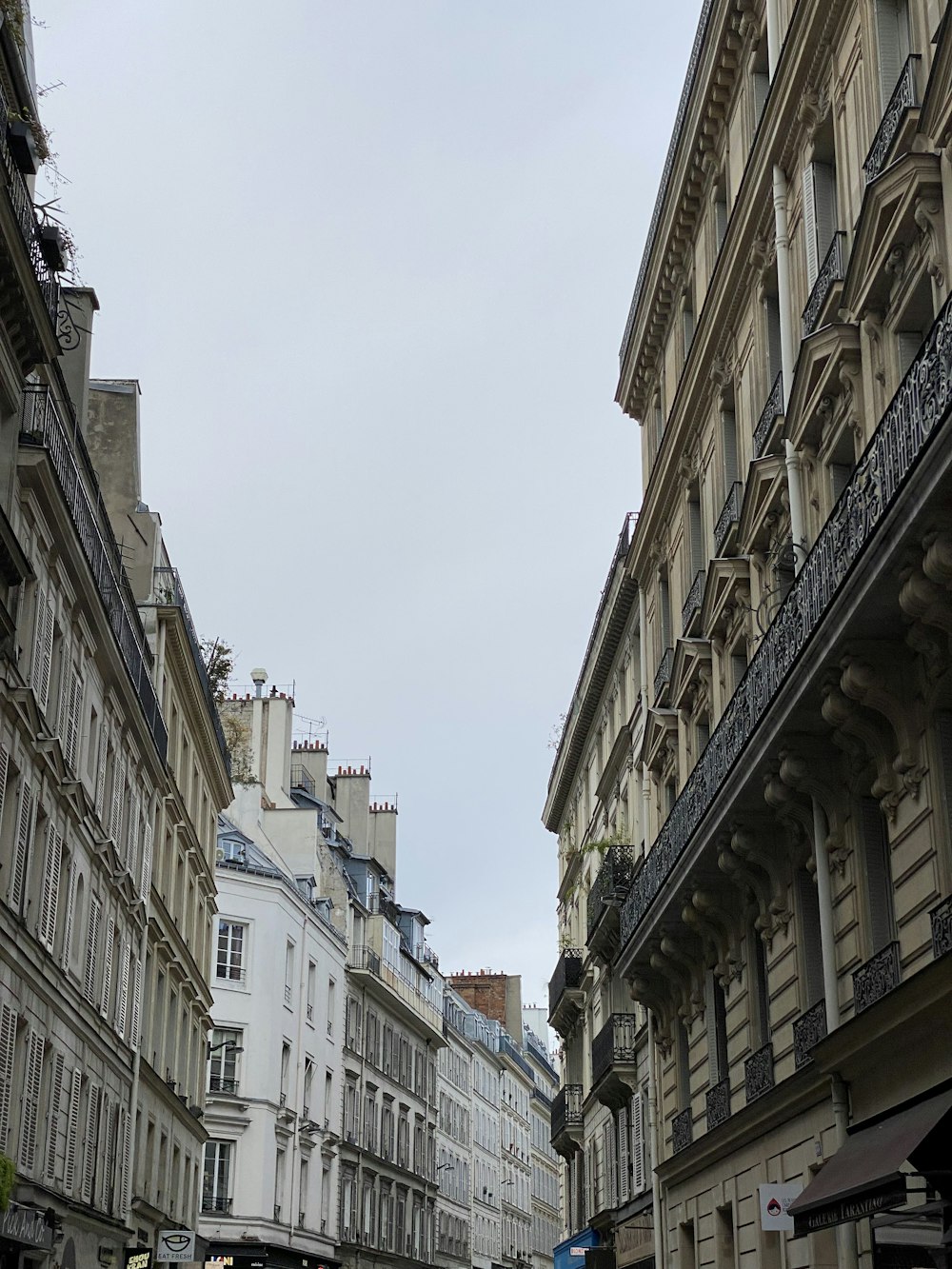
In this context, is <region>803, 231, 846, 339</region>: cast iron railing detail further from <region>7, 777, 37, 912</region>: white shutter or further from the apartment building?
<region>7, 777, 37, 912</region>: white shutter

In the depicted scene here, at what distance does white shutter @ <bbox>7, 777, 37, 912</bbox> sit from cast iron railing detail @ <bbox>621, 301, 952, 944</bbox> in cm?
833

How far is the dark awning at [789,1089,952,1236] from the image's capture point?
12953 mm

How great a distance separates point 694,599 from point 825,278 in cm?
851

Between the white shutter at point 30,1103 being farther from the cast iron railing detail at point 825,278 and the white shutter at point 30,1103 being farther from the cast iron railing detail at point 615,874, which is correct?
the cast iron railing detail at point 615,874

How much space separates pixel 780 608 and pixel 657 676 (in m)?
11.8

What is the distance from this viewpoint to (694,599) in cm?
2669

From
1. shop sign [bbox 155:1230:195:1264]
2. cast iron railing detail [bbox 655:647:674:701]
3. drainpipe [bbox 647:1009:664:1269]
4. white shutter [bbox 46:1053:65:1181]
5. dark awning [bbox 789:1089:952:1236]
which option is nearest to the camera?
dark awning [bbox 789:1089:952:1236]

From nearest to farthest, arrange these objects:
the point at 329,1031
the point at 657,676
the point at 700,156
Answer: the point at 700,156, the point at 657,676, the point at 329,1031

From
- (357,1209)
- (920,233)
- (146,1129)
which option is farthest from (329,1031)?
(920,233)

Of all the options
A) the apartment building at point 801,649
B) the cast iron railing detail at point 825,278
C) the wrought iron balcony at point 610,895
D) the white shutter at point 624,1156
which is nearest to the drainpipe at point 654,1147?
the apartment building at point 801,649

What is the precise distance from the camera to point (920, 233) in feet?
51.2

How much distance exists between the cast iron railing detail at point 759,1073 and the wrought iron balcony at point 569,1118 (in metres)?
25.1

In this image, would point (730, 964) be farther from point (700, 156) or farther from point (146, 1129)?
point (146, 1129)

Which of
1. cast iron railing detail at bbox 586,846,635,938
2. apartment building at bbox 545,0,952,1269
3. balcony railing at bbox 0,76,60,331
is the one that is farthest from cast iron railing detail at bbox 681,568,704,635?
balcony railing at bbox 0,76,60,331
